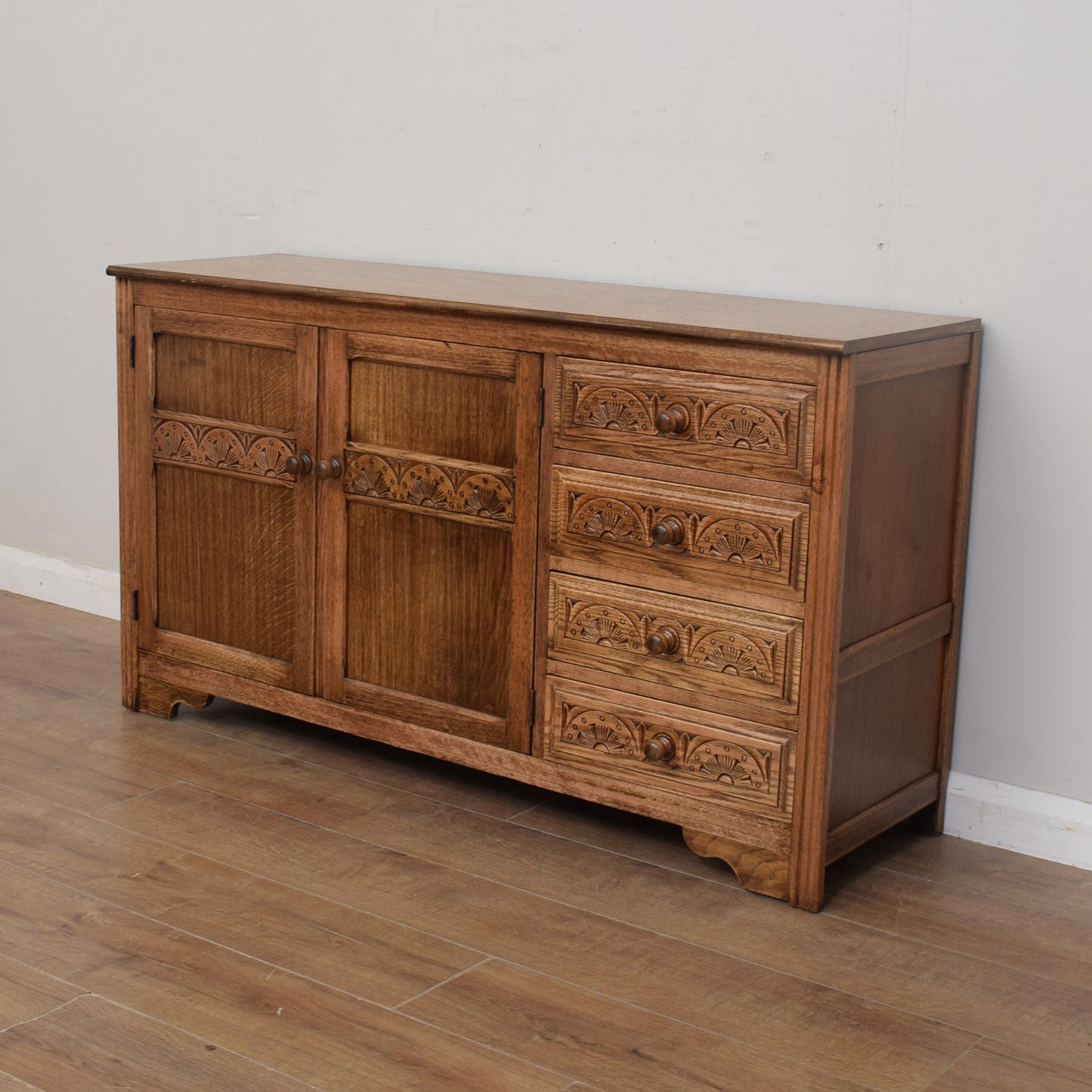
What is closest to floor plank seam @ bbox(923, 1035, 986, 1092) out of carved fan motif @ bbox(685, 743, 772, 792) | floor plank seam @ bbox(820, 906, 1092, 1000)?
floor plank seam @ bbox(820, 906, 1092, 1000)

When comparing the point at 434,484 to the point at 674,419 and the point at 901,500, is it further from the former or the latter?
the point at 901,500

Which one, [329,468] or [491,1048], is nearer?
[491,1048]

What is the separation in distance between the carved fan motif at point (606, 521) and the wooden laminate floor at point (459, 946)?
1.80ft

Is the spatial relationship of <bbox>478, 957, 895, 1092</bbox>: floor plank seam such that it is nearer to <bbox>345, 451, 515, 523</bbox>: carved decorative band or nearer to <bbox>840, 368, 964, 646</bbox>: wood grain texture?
<bbox>840, 368, 964, 646</bbox>: wood grain texture

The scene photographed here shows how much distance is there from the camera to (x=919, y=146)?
2.63m

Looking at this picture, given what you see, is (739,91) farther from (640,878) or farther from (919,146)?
(640,878)

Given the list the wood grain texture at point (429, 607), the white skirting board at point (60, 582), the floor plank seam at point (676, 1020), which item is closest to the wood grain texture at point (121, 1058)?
the floor plank seam at point (676, 1020)

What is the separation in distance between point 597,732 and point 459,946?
19.0 inches

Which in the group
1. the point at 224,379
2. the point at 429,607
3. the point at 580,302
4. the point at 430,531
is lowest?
the point at 429,607

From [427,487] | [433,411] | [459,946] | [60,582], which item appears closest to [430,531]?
[427,487]

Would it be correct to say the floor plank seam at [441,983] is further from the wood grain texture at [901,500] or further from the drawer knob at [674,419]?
the drawer knob at [674,419]

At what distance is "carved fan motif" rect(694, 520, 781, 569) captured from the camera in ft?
7.73

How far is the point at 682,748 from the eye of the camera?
98.7 inches

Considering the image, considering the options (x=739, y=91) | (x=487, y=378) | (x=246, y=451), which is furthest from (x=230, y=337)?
(x=739, y=91)
